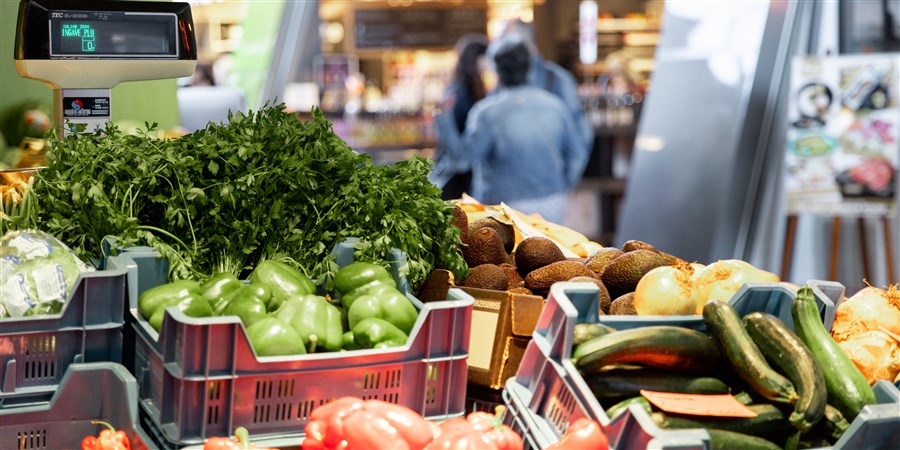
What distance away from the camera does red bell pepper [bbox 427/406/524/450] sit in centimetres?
163

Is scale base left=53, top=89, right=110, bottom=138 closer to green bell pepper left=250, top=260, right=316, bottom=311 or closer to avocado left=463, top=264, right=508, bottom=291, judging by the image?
green bell pepper left=250, top=260, right=316, bottom=311

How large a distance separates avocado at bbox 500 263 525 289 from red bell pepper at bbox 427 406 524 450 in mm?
905

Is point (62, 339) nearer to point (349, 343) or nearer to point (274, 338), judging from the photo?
point (274, 338)

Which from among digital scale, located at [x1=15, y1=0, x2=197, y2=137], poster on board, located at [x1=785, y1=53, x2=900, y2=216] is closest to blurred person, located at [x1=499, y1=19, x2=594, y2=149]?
poster on board, located at [x1=785, y1=53, x2=900, y2=216]

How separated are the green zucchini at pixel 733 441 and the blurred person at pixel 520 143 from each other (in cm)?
557

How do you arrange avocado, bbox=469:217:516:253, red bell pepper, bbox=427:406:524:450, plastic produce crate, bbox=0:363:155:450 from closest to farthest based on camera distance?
red bell pepper, bbox=427:406:524:450 → plastic produce crate, bbox=0:363:155:450 → avocado, bbox=469:217:516:253

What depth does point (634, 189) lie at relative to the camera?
7.52m

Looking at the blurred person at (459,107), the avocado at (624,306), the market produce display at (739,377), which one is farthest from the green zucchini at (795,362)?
the blurred person at (459,107)

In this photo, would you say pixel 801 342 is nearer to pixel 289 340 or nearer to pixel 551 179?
pixel 289 340

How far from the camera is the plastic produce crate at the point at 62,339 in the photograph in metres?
1.95

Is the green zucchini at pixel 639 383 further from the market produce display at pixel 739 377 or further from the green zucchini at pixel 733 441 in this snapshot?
the green zucchini at pixel 733 441

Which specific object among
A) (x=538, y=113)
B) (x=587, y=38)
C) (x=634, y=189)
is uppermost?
(x=587, y=38)

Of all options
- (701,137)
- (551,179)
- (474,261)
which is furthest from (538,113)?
(474,261)

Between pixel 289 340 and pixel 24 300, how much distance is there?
1.81ft
